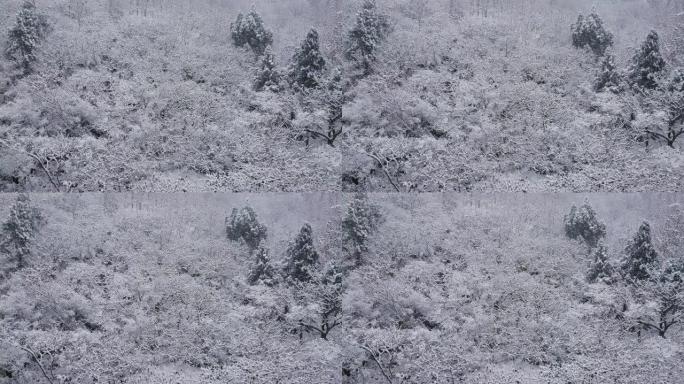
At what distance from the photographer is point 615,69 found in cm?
693

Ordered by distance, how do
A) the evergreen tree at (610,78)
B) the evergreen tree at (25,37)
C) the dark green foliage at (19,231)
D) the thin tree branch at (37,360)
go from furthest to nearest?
the evergreen tree at (610,78) → the evergreen tree at (25,37) → the dark green foliage at (19,231) → the thin tree branch at (37,360)

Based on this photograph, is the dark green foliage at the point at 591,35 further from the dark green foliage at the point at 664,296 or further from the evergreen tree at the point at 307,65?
the evergreen tree at the point at 307,65

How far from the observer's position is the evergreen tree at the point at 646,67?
695 cm

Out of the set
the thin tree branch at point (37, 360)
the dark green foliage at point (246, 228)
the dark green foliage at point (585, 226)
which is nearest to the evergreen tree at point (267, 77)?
the dark green foliage at point (246, 228)

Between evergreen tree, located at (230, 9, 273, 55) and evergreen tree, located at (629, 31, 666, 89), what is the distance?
370 cm

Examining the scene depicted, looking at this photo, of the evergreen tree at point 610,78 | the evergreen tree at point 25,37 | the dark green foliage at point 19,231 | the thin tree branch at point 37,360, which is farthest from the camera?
the evergreen tree at point 610,78

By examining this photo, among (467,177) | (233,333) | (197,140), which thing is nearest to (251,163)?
(197,140)

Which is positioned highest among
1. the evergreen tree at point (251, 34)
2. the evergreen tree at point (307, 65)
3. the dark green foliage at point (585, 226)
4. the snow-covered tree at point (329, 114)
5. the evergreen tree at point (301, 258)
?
the evergreen tree at point (251, 34)

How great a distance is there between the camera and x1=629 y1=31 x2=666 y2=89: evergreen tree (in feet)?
22.8

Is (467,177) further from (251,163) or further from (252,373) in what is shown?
(252,373)

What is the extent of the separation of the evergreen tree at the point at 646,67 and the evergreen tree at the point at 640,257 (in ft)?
4.68

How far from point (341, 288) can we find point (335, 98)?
6.23ft

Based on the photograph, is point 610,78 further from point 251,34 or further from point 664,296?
point 251,34

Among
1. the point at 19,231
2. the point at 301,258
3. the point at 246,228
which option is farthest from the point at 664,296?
the point at 19,231
